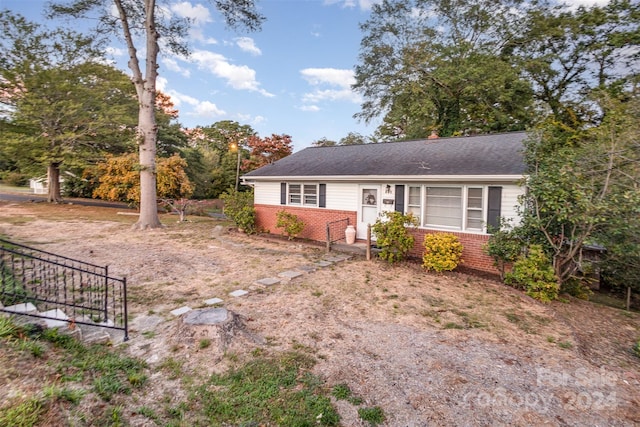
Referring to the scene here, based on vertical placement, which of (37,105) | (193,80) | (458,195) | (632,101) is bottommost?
(458,195)

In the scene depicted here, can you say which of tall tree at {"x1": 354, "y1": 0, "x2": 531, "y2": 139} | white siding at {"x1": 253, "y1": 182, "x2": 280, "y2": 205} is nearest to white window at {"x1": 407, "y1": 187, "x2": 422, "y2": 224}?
white siding at {"x1": 253, "y1": 182, "x2": 280, "y2": 205}

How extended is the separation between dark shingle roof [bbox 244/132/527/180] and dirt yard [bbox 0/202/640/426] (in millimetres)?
3173

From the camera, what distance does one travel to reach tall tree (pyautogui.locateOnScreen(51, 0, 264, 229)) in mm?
14155

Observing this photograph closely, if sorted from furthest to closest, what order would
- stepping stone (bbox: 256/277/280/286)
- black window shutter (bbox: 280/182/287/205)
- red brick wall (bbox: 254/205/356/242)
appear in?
black window shutter (bbox: 280/182/287/205) < red brick wall (bbox: 254/205/356/242) < stepping stone (bbox: 256/277/280/286)

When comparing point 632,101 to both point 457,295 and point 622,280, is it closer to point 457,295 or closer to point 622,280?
point 622,280

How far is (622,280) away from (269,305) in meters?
8.31

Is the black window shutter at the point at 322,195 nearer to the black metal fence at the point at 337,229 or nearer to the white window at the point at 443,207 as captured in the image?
the black metal fence at the point at 337,229

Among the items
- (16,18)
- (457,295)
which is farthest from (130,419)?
(16,18)

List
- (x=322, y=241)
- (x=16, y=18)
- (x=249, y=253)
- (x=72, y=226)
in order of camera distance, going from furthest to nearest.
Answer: (x=16, y=18), (x=72, y=226), (x=322, y=241), (x=249, y=253)

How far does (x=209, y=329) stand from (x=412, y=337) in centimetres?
322

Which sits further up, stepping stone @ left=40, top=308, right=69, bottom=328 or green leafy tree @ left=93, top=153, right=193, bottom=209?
green leafy tree @ left=93, top=153, right=193, bottom=209

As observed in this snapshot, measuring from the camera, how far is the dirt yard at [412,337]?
11.1 feet

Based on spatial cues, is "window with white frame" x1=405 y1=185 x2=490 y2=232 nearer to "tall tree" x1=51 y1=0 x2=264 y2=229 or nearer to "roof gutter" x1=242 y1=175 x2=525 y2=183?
"roof gutter" x1=242 y1=175 x2=525 y2=183

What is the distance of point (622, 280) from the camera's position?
23.5ft
